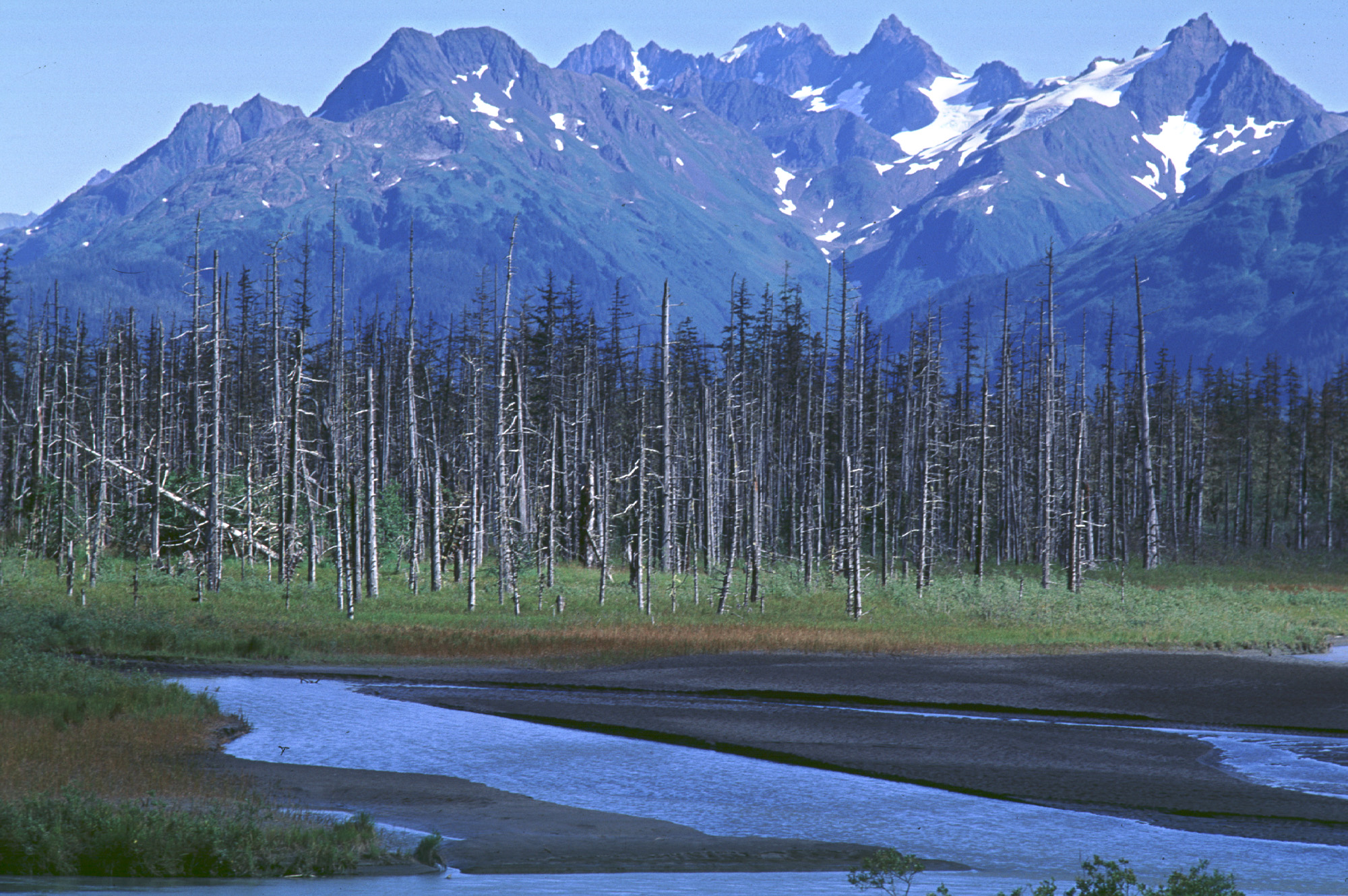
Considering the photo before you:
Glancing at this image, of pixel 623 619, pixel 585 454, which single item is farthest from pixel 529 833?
pixel 585 454

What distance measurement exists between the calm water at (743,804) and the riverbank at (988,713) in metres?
0.75

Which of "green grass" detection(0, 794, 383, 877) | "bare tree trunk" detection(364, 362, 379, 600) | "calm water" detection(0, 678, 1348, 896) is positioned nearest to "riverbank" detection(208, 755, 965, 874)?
"calm water" detection(0, 678, 1348, 896)

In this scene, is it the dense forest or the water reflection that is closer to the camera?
the water reflection

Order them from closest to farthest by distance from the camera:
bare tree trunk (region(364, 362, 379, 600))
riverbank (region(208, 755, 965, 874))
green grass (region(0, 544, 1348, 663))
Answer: riverbank (region(208, 755, 965, 874)) < green grass (region(0, 544, 1348, 663)) < bare tree trunk (region(364, 362, 379, 600))

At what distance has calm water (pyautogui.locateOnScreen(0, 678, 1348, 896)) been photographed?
11945 mm

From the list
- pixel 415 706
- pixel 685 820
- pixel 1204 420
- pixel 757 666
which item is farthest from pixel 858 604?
pixel 1204 420

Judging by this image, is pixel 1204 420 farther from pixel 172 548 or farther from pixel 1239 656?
pixel 172 548

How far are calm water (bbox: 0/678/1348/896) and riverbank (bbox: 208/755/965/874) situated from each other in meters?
0.35

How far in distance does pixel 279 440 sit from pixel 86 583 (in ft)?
28.4

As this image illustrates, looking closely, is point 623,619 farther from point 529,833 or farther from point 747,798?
point 529,833

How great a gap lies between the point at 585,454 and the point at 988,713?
123ft

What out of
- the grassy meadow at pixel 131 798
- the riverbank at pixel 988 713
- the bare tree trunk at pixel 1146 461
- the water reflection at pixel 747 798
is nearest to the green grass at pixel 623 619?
the riverbank at pixel 988 713

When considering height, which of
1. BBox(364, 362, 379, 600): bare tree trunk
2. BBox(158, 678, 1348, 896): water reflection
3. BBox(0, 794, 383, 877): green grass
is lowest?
BBox(158, 678, 1348, 896): water reflection

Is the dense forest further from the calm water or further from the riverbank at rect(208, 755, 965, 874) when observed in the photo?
the riverbank at rect(208, 755, 965, 874)
